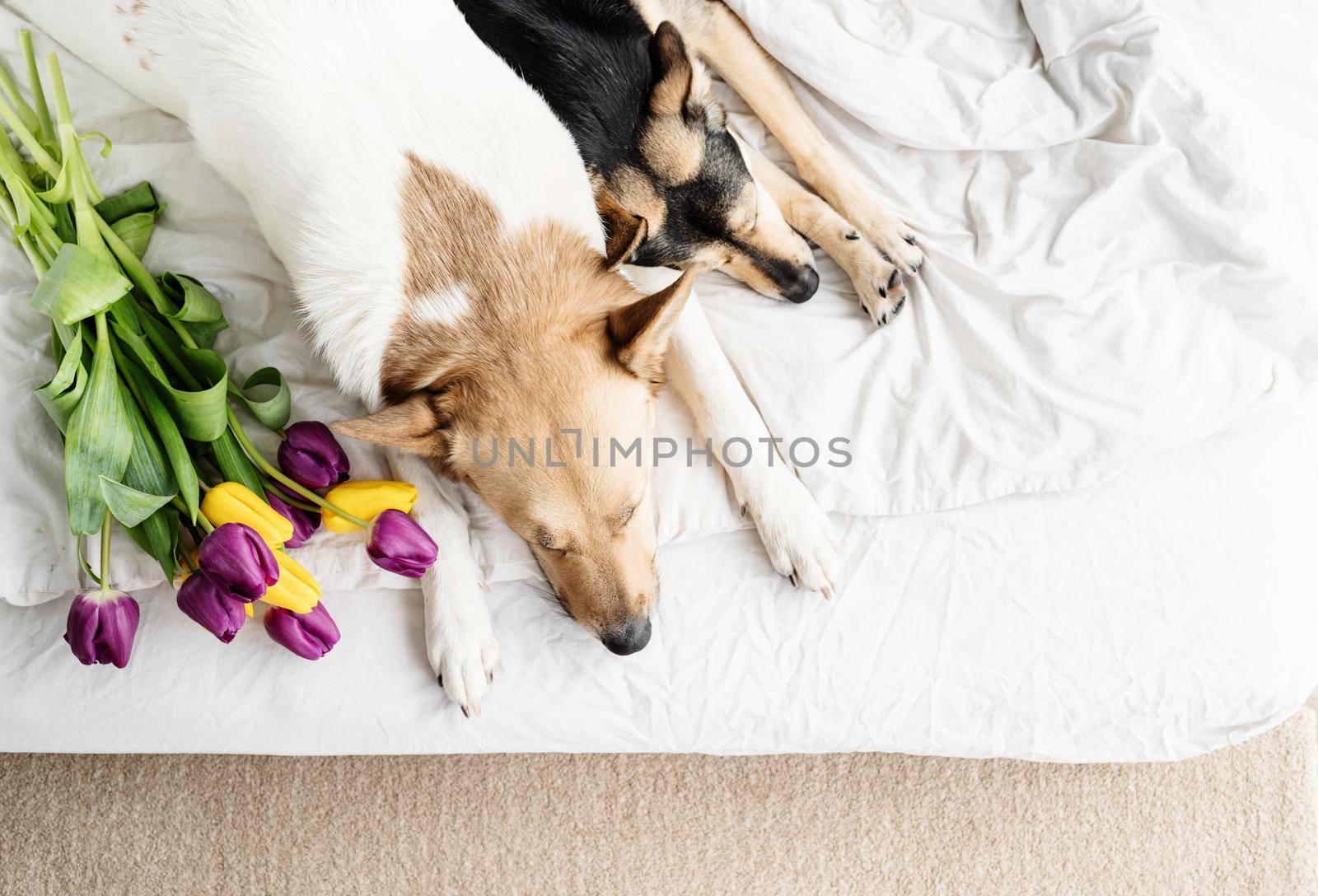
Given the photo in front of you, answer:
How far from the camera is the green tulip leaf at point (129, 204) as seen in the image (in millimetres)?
1818

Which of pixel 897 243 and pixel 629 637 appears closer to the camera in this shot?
pixel 629 637

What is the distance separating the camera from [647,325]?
4.58 feet

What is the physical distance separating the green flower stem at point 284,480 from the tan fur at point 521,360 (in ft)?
0.78

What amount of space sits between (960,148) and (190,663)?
6.92 feet

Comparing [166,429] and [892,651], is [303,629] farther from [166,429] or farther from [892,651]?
[892,651]

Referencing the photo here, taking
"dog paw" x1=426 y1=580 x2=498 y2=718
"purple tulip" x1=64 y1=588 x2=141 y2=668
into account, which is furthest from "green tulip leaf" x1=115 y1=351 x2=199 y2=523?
"dog paw" x1=426 y1=580 x2=498 y2=718

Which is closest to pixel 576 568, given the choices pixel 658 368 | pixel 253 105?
pixel 658 368

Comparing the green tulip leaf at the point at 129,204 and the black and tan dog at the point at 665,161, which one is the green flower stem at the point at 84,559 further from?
the black and tan dog at the point at 665,161

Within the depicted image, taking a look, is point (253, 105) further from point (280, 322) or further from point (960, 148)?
point (960, 148)

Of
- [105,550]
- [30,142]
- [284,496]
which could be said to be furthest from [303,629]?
[30,142]

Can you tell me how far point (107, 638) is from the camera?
160 cm

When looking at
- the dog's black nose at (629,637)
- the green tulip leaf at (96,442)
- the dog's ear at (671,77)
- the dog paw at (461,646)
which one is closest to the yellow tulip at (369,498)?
the dog paw at (461,646)

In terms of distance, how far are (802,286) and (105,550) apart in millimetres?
1515

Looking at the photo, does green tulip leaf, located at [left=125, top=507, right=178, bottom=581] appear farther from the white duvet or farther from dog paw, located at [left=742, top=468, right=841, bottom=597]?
dog paw, located at [left=742, top=468, right=841, bottom=597]
